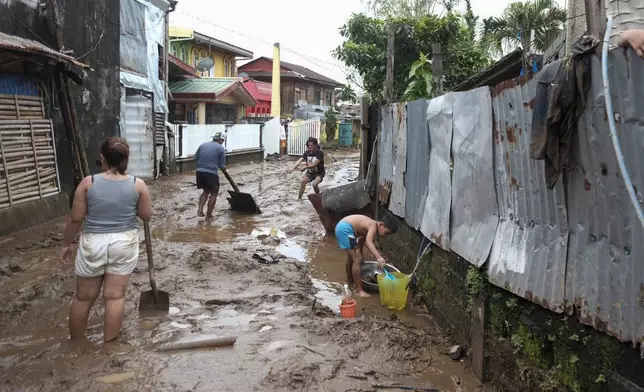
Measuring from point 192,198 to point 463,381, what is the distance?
10.6 m

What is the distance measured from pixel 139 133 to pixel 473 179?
13.6 m

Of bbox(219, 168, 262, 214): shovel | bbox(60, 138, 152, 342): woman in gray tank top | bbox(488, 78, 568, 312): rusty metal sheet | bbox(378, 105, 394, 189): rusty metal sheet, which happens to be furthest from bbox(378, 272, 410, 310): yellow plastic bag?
bbox(219, 168, 262, 214): shovel

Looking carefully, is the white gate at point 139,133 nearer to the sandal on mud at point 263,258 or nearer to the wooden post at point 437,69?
the sandal on mud at point 263,258

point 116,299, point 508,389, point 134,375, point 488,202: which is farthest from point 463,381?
point 116,299

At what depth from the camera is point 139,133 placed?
1670 centimetres

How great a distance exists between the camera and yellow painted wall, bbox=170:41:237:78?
29281mm

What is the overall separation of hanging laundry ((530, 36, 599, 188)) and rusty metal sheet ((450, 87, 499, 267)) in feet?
3.91

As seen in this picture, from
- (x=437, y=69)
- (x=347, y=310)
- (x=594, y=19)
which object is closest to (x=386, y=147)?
(x=437, y=69)

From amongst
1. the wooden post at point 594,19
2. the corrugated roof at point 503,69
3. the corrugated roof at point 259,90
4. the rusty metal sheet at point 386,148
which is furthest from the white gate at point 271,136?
the wooden post at point 594,19

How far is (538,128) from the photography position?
3.22 meters

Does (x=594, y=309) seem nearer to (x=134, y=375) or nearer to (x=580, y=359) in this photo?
(x=580, y=359)

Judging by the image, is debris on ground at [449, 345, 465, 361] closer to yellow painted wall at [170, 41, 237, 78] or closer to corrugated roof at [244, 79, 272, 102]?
corrugated roof at [244, 79, 272, 102]

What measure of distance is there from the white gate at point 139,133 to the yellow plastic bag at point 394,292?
1157 cm

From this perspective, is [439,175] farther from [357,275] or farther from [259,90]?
[259,90]
